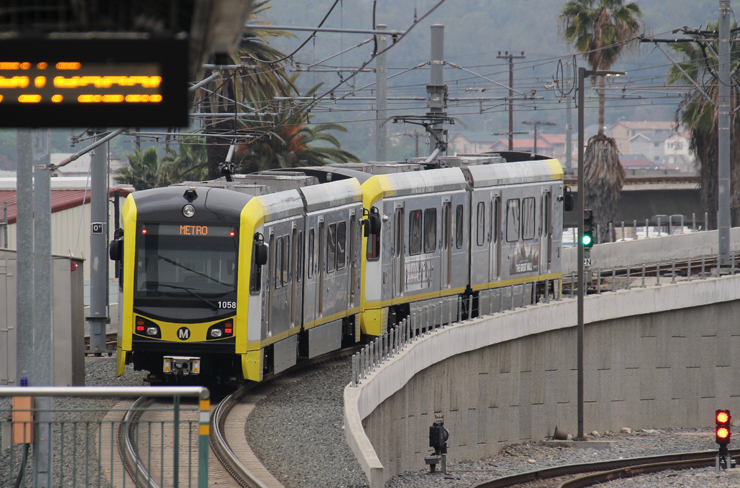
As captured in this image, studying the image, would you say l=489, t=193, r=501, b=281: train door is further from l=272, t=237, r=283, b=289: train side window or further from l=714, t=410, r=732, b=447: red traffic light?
l=272, t=237, r=283, b=289: train side window

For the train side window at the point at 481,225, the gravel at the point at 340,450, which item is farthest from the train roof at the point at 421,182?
the gravel at the point at 340,450

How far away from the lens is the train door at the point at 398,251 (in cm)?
2119

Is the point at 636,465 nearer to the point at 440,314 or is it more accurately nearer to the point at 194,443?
the point at 440,314

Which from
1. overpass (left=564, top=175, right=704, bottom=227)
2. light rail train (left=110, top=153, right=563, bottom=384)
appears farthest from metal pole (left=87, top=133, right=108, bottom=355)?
overpass (left=564, top=175, right=704, bottom=227)

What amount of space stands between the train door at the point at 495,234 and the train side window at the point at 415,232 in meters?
2.59

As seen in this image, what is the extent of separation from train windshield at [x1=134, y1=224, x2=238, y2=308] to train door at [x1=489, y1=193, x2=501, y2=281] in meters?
8.98

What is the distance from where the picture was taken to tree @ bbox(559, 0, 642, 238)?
152 ft

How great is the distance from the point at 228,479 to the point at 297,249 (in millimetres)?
6434

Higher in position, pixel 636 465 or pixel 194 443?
pixel 194 443

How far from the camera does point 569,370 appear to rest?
27.3 metres

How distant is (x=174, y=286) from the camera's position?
16.2 meters

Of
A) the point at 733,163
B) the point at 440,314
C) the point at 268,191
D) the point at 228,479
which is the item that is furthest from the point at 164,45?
the point at 733,163

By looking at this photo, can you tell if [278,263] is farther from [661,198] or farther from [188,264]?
[661,198]

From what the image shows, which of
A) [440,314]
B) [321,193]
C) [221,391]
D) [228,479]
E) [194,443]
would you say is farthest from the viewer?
[440,314]
